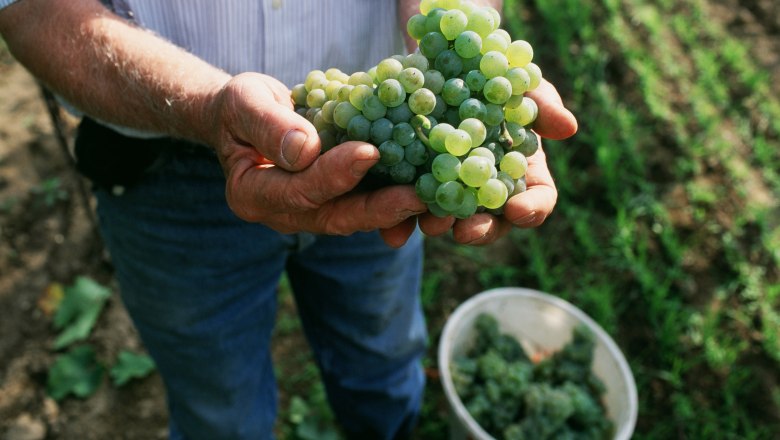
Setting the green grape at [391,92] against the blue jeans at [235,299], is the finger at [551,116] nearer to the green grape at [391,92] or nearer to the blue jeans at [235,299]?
the green grape at [391,92]

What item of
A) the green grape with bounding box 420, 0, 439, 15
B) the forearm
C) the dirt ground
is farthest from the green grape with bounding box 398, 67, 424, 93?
the dirt ground

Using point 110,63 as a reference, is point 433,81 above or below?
above

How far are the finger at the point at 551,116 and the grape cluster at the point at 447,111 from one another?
0.22ft

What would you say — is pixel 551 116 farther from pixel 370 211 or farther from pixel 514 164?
pixel 370 211

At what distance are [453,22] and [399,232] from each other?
16.8 inches

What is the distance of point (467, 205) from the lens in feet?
4.07

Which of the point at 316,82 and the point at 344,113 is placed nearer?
the point at 344,113

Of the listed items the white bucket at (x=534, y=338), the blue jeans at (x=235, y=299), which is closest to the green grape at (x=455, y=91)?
the blue jeans at (x=235, y=299)

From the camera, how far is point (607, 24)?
440 centimetres

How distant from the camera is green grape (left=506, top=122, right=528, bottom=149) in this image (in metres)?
1.34

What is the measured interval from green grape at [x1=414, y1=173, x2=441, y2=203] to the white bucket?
46.2 inches

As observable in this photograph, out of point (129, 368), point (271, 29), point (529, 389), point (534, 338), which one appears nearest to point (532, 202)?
point (271, 29)

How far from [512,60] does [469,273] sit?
77.0 inches

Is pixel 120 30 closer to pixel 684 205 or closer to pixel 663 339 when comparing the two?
pixel 663 339
